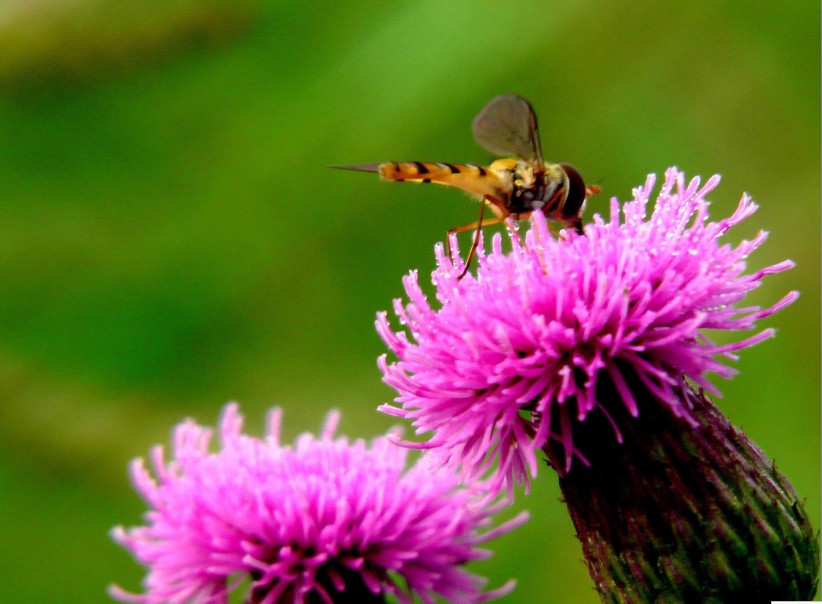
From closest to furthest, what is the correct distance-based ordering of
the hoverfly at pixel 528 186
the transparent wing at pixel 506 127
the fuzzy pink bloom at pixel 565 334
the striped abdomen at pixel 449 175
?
1. the fuzzy pink bloom at pixel 565 334
2. the striped abdomen at pixel 449 175
3. the hoverfly at pixel 528 186
4. the transparent wing at pixel 506 127

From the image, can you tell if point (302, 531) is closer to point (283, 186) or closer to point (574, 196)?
point (574, 196)

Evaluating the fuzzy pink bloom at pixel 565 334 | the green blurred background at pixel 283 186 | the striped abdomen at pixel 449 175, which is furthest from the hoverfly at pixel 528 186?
the green blurred background at pixel 283 186

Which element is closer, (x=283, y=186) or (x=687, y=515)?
(x=687, y=515)

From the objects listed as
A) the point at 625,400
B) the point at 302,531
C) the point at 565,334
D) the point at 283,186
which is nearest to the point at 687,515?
the point at 625,400

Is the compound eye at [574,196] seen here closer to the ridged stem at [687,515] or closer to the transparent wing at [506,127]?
the transparent wing at [506,127]

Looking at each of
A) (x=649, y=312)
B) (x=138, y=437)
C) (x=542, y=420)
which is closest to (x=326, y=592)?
(x=542, y=420)

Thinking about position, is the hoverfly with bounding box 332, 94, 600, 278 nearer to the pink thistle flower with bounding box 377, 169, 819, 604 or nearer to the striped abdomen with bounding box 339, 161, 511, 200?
the striped abdomen with bounding box 339, 161, 511, 200
